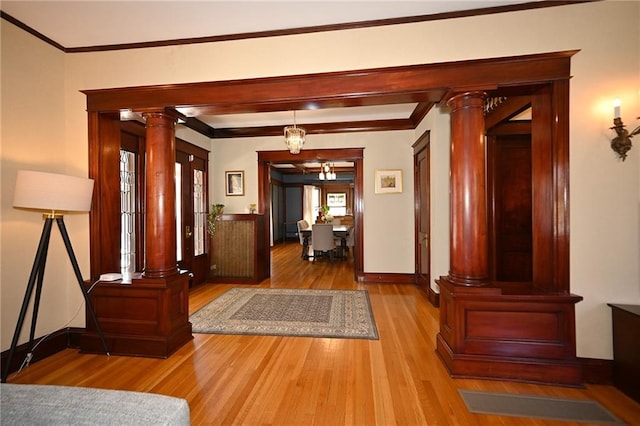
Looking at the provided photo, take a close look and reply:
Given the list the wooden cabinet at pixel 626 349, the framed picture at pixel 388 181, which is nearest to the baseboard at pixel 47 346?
the framed picture at pixel 388 181

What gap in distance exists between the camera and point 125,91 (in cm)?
271

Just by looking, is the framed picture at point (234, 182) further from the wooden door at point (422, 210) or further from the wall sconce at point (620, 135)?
the wall sconce at point (620, 135)

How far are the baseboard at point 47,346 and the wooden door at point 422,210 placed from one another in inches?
162

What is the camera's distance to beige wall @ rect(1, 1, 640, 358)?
2.15 meters

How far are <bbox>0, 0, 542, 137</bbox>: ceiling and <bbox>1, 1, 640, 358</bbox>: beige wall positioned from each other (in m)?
0.08

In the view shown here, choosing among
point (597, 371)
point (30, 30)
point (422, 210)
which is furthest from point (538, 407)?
point (30, 30)

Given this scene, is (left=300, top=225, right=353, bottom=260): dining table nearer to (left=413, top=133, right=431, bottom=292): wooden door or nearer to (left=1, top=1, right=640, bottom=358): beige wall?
(left=413, top=133, right=431, bottom=292): wooden door

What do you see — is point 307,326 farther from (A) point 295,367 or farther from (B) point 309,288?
(B) point 309,288

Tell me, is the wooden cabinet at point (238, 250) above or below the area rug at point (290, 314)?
above

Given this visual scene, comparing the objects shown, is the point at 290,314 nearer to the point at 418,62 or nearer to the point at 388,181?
the point at 388,181

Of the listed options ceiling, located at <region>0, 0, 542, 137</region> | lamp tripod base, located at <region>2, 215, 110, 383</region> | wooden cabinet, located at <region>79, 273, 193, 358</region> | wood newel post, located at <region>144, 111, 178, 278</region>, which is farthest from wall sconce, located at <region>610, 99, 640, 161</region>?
lamp tripod base, located at <region>2, 215, 110, 383</region>

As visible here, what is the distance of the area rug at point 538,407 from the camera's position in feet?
5.77

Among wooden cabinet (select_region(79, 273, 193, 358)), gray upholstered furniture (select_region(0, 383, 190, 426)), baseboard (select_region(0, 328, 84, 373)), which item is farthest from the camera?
wooden cabinet (select_region(79, 273, 193, 358))

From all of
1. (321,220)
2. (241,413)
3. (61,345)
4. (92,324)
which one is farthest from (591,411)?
(321,220)
